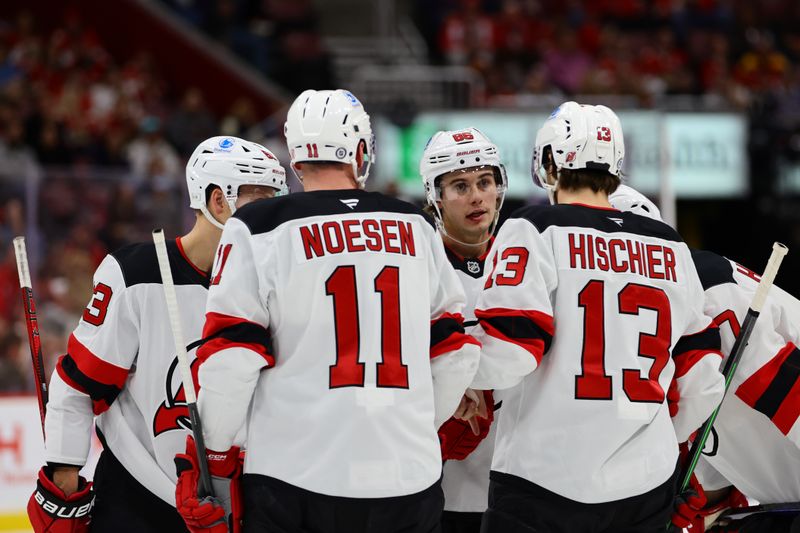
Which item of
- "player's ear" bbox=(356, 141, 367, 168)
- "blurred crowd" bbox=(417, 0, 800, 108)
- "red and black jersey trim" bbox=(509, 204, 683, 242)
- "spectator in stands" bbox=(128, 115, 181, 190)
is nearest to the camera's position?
"player's ear" bbox=(356, 141, 367, 168)

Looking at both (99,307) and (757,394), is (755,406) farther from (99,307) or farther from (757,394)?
(99,307)

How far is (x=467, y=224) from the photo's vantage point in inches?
144

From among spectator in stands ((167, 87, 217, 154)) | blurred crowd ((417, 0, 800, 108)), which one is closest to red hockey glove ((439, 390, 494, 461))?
spectator in stands ((167, 87, 217, 154))

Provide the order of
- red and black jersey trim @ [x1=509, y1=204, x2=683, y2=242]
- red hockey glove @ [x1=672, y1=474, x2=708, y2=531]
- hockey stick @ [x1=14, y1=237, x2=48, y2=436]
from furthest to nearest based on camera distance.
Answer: hockey stick @ [x1=14, y1=237, x2=48, y2=436] → red hockey glove @ [x1=672, y1=474, x2=708, y2=531] → red and black jersey trim @ [x1=509, y1=204, x2=683, y2=242]

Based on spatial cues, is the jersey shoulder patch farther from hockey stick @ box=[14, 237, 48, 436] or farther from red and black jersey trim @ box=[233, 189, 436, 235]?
hockey stick @ box=[14, 237, 48, 436]

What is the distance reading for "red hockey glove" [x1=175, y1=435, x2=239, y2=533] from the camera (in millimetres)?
2703

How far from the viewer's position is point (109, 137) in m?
9.38

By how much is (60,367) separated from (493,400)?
125cm

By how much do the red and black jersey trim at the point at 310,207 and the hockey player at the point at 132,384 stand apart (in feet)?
1.86

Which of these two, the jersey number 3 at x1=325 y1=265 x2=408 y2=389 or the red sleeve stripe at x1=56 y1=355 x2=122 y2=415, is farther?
the red sleeve stripe at x1=56 y1=355 x2=122 y2=415

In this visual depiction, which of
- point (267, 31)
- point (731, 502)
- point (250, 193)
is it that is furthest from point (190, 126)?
point (731, 502)

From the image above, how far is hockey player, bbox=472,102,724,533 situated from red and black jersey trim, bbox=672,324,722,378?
0.29ft

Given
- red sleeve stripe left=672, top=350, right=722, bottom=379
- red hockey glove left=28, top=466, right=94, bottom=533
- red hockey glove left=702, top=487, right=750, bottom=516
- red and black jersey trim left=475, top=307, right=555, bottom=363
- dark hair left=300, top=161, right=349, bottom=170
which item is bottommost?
red hockey glove left=702, top=487, right=750, bottom=516

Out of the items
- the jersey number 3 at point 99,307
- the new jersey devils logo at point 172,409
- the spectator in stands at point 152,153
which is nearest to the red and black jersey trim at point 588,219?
the new jersey devils logo at point 172,409
